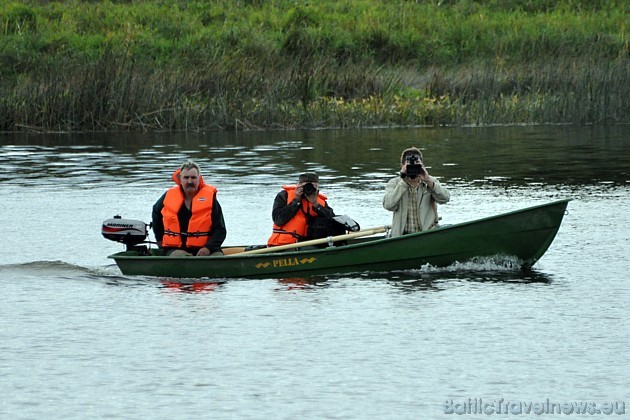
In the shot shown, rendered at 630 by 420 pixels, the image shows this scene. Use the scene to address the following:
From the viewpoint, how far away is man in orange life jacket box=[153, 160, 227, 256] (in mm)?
13492

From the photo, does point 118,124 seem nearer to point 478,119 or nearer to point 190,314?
point 478,119

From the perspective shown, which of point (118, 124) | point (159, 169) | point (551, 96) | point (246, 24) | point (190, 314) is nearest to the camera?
point (190, 314)

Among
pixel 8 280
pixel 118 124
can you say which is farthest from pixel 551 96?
pixel 8 280

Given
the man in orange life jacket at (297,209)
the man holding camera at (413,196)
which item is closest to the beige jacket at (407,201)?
the man holding camera at (413,196)

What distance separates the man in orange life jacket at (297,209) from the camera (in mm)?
13336

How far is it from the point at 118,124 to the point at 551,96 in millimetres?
10440

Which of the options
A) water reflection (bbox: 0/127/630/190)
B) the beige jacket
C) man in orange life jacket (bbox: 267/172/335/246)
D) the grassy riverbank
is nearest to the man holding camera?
Answer: the beige jacket

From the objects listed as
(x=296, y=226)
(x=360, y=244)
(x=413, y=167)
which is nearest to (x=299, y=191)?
(x=296, y=226)

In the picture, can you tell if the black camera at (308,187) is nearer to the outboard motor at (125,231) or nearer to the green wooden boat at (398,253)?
the green wooden boat at (398,253)

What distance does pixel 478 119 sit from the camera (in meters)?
32.6

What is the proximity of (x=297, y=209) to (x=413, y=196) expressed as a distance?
118 cm

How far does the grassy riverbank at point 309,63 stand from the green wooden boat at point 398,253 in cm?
1714

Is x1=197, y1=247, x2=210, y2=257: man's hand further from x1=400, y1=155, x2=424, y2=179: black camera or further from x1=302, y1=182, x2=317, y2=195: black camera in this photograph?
x1=400, y1=155, x2=424, y2=179: black camera

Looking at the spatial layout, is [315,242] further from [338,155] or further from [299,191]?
[338,155]
